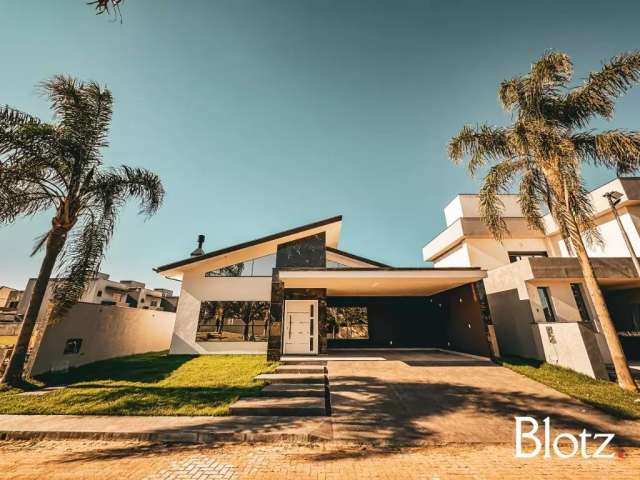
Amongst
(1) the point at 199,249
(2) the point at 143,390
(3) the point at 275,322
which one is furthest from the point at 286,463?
(1) the point at 199,249

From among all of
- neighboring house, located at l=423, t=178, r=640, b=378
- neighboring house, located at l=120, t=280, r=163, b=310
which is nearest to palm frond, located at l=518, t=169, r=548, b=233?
neighboring house, located at l=423, t=178, r=640, b=378

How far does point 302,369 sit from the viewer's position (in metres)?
8.90

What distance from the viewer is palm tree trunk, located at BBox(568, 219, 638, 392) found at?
266 inches

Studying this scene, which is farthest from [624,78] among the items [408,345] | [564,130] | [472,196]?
[408,345]

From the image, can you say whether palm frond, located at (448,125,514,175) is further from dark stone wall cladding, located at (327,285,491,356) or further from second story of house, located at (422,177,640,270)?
dark stone wall cladding, located at (327,285,491,356)

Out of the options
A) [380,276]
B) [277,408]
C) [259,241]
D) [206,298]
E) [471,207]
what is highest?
[471,207]

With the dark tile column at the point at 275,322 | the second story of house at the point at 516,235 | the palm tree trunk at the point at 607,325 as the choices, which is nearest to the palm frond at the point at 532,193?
the palm tree trunk at the point at 607,325

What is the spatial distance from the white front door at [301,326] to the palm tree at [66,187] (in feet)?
25.9

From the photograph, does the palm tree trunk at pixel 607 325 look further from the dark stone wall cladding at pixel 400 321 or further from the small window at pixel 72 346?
the small window at pixel 72 346

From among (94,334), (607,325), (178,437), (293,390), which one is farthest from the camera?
(94,334)

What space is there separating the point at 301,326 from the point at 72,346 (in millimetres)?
8955

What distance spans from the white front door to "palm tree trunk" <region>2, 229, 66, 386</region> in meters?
8.63

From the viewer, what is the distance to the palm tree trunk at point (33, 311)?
7160 millimetres

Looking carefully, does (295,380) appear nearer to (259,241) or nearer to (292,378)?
(292,378)
